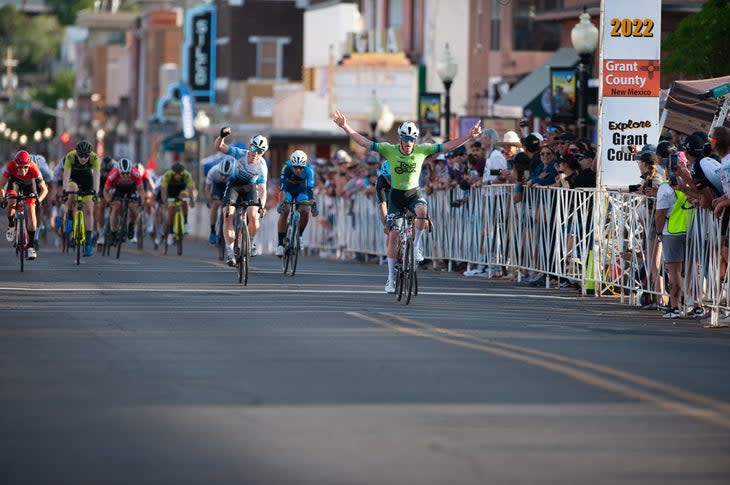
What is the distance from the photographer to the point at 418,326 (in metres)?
18.0

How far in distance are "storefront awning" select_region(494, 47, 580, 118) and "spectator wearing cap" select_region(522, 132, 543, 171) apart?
36.1 ft

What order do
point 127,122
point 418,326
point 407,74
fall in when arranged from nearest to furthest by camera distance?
point 418,326, point 407,74, point 127,122

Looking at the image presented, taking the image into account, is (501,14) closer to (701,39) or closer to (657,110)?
(701,39)

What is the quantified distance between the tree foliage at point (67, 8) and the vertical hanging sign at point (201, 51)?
325ft

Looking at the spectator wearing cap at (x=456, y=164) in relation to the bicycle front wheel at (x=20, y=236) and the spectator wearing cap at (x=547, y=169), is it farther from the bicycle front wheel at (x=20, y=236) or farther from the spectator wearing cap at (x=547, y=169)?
the bicycle front wheel at (x=20, y=236)

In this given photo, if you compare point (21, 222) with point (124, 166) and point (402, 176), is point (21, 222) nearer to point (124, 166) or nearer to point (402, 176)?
point (124, 166)

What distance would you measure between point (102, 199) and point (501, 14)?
18.7m

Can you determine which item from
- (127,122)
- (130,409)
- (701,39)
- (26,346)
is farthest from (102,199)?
(127,122)

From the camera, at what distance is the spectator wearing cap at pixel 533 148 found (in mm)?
27250

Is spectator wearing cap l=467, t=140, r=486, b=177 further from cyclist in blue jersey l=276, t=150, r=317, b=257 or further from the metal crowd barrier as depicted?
cyclist in blue jersey l=276, t=150, r=317, b=257

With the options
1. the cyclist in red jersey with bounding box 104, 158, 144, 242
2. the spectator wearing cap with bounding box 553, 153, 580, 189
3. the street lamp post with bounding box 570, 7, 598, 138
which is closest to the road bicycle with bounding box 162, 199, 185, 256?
the cyclist in red jersey with bounding box 104, 158, 144, 242

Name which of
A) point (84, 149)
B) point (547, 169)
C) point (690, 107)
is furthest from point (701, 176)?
point (84, 149)

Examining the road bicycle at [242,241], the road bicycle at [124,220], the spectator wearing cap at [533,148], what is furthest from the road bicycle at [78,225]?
the spectator wearing cap at [533,148]

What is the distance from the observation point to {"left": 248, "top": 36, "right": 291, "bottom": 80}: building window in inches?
3243
